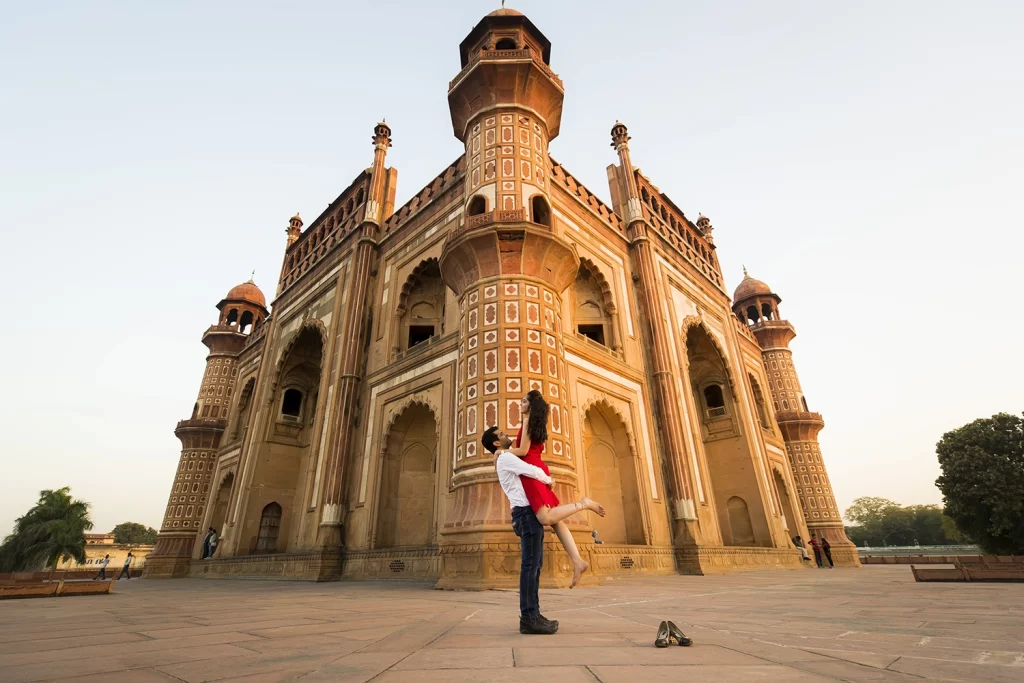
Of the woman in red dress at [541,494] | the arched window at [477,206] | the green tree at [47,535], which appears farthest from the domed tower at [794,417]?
the green tree at [47,535]

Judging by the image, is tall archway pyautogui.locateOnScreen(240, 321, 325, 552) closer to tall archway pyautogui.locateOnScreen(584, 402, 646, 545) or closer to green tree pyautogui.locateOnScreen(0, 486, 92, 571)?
tall archway pyautogui.locateOnScreen(584, 402, 646, 545)

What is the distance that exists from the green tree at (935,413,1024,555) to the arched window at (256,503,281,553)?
88.8ft

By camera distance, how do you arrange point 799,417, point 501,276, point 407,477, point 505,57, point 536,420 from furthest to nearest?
point 799,417, point 407,477, point 505,57, point 501,276, point 536,420

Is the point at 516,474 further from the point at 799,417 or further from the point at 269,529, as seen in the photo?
the point at 799,417

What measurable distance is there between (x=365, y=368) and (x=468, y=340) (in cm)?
621

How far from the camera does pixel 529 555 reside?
2965mm

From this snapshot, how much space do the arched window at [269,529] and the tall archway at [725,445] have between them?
14727mm

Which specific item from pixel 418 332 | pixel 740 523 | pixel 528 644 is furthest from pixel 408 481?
pixel 740 523

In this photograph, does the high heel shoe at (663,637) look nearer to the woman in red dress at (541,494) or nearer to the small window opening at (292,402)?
the woman in red dress at (541,494)

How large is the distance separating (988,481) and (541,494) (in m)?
26.0

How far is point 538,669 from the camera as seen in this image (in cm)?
187

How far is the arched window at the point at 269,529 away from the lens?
1656 cm

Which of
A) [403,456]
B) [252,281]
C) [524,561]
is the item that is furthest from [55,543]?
[524,561]

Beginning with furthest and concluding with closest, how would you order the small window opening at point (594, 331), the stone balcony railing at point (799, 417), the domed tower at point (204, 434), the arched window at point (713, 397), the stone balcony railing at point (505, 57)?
the stone balcony railing at point (799, 417) → the domed tower at point (204, 434) → the arched window at point (713, 397) → the small window opening at point (594, 331) → the stone balcony railing at point (505, 57)
